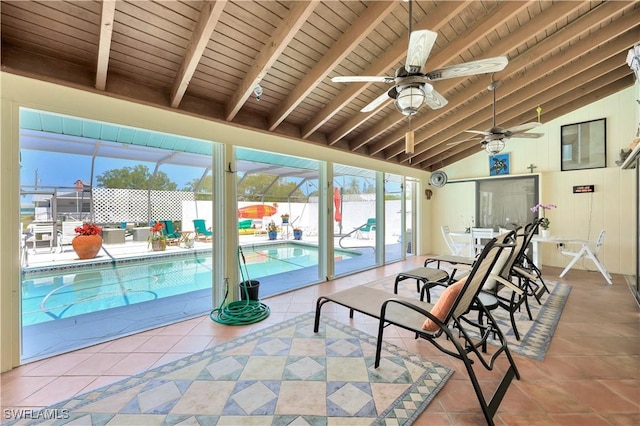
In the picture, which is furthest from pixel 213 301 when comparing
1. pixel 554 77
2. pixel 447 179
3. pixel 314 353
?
pixel 447 179

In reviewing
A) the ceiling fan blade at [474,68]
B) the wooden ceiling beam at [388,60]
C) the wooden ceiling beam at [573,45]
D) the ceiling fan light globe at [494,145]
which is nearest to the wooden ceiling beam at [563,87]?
the wooden ceiling beam at [573,45]

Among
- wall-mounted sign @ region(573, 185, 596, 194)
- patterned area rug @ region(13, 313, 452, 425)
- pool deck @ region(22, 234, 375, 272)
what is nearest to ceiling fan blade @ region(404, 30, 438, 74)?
patterned area rug @ region(13, 313, 452, 425)

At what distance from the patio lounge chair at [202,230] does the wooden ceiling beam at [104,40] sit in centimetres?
178

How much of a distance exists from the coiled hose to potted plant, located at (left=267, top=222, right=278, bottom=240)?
332cm

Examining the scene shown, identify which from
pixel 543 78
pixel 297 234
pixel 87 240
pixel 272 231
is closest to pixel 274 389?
pixel 87 240

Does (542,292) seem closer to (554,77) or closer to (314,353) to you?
(554,77)

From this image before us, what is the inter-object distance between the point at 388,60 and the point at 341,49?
2.00ft

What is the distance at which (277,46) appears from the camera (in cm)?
238

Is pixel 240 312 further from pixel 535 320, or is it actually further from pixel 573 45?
pixel 573 45

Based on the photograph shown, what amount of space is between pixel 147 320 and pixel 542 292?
5.41 m

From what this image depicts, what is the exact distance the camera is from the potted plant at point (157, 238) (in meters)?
3.36

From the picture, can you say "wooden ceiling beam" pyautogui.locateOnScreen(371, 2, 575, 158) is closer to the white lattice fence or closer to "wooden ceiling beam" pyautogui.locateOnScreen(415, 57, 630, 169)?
"wooden ceiling beam" pyautogui.locateOnScreen(415, 57, 630, 169)

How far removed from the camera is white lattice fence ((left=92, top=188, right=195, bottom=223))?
9.55 ft

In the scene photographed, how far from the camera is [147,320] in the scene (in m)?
3.13
